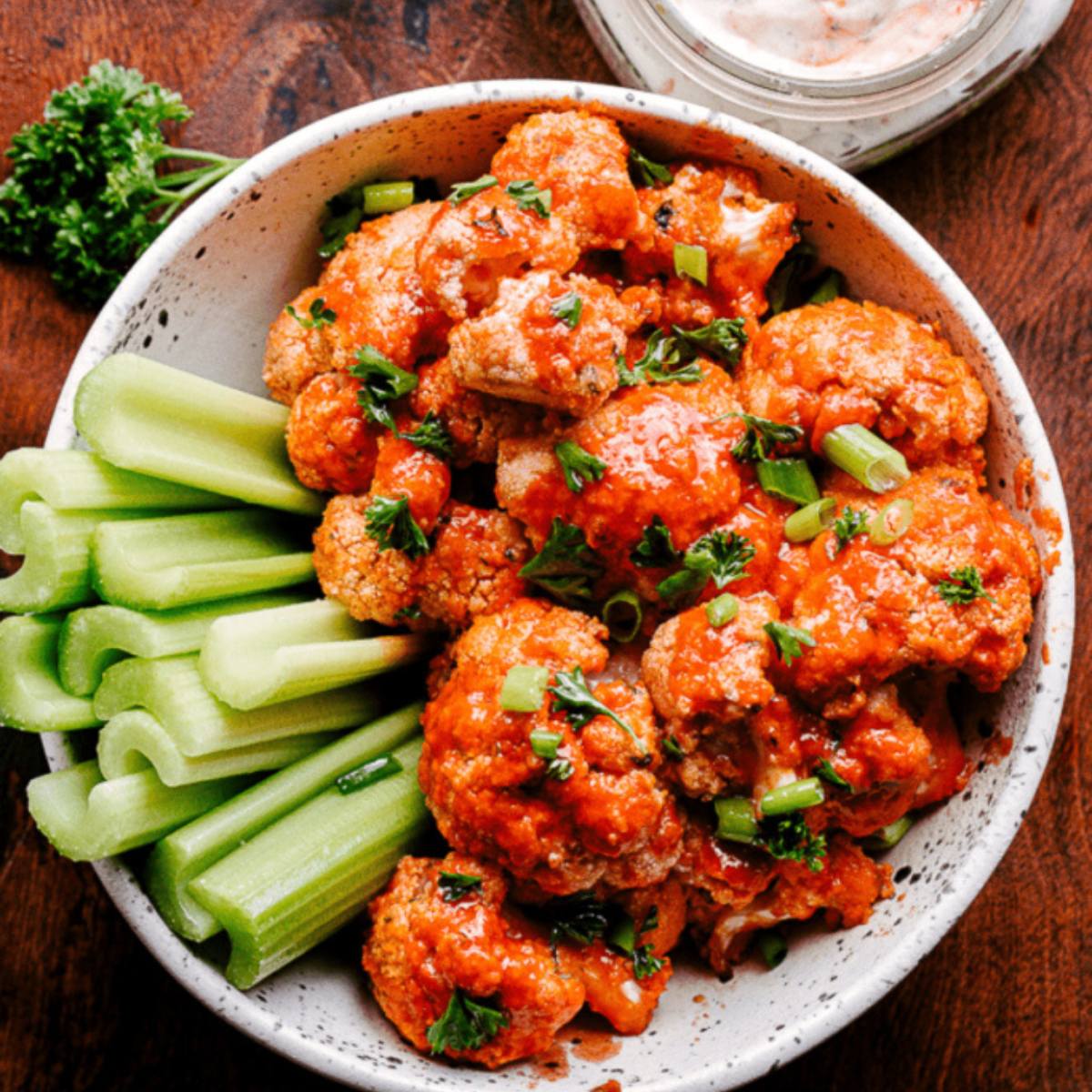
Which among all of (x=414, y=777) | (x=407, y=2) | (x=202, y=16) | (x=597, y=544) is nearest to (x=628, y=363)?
(x=597, y=544)

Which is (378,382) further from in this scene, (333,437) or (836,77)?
(836,77)

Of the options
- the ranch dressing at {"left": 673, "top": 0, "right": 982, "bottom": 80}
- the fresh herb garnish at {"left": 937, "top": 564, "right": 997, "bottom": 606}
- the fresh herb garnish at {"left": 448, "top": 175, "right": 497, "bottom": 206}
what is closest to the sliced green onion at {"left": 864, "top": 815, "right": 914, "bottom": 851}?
the fresh herb garnish at {"left": 937, "top": 564, "right": 997, "bottom": 606}

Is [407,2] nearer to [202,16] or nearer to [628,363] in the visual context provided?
[202,16]

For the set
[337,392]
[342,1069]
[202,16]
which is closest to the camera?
[342,1069]

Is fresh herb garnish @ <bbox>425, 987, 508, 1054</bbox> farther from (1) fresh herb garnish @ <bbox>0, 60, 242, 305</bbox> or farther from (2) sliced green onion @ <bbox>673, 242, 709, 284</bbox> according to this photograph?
(1) fresh herb garnish @ <bbox>0, 60, 242, 305</bbox>

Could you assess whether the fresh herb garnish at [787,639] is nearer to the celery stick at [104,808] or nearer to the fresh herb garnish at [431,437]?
the fresh herb garnish at [431,437]
